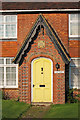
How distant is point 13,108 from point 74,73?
5170mm

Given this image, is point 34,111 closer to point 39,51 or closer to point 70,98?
point 70,98

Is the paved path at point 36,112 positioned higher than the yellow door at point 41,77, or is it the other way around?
the yellow door at point 41,77

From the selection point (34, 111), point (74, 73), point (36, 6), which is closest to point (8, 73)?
point (34, 111)


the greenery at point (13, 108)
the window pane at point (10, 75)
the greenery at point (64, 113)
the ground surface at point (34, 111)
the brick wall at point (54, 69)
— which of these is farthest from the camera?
the window pane at point (10, 75)

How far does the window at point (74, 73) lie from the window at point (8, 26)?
4611 mm

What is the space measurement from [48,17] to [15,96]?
606cm

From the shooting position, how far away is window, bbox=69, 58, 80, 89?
1530cm

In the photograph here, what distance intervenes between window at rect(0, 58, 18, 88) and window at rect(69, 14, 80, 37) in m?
4.68

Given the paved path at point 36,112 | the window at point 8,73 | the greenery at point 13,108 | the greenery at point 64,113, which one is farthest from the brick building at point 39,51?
the greenery at point 64,113

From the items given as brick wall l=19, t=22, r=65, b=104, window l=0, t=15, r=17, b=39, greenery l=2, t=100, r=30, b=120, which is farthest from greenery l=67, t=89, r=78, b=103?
window l=0, t=15, r=17, b=39

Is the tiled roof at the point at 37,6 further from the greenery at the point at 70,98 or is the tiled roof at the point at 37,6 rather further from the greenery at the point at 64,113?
the greenery at the point at 64,113

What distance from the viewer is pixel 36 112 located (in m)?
12.1

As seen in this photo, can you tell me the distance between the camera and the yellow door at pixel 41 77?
45.6ft

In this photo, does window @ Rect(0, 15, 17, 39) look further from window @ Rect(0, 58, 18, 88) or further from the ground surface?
the ground surface
